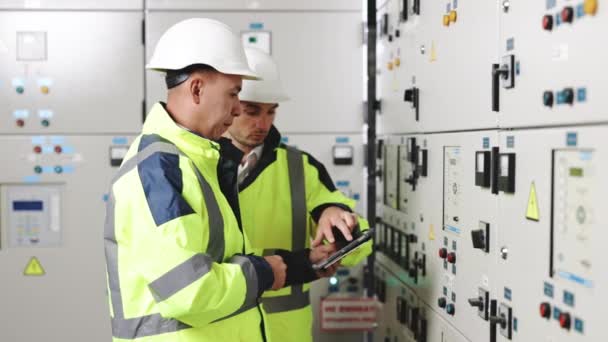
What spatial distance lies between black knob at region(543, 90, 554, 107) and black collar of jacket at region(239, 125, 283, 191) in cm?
139

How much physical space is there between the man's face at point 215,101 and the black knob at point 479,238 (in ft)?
2.87

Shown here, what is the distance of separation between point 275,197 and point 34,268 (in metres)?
1.78

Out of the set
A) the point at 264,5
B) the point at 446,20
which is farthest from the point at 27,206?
the point at 446,20

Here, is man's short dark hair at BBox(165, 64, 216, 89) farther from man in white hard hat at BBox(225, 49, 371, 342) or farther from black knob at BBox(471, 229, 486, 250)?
black knob at BBox(471, 229, 486, 250)

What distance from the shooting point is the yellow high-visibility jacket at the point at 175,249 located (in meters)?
1.88

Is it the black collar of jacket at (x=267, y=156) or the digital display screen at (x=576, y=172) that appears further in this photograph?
the black collar of jacket at (x=267, y=156)

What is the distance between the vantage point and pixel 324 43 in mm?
4020

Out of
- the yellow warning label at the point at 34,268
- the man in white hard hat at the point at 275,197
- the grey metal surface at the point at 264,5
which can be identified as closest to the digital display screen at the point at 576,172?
the man in white hard hat at the point at 275,197

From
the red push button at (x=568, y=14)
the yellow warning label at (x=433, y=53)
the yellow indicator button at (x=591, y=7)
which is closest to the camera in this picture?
the yellow indicator button at (x=591, y=7)

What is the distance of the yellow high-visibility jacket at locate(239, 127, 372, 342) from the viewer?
2.98 metres

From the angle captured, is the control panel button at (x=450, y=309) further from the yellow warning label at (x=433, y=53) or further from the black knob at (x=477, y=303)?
the yellow warning label at (x=433, y=53)

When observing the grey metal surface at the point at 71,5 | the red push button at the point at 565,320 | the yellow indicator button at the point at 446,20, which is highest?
the grey metal surface at the point at 71,5

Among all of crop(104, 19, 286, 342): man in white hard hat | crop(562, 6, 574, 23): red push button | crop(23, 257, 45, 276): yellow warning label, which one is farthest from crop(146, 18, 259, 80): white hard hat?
crop(23, 257, 45, 276): yellow warning label

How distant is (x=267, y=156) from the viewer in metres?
3.01
